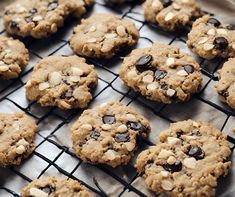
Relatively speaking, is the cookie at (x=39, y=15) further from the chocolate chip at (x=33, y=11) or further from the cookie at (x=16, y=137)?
the cookie at (x=16, y=137)

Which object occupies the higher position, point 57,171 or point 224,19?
Result: point 224,19

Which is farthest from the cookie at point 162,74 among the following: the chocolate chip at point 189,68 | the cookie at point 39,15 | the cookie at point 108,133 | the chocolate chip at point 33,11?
the chocolate chip at point 33,11

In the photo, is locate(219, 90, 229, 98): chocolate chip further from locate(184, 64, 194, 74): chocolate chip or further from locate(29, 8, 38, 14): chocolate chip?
locate(29, 8, 38, 14): chocolate chip

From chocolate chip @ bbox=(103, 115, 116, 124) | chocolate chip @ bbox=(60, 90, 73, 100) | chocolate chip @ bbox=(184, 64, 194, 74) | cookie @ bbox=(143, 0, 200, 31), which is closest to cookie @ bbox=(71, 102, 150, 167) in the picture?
chocolate chip @ bbox=(103, 115, 116, 124)

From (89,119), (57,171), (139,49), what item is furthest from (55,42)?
(57,171)

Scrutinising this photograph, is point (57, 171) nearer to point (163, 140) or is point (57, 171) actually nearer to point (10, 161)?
point (10, 161)
